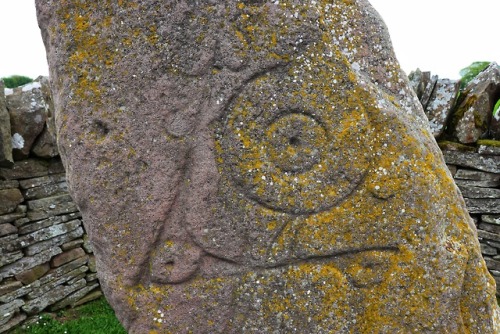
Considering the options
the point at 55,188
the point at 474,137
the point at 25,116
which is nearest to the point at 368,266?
the point at 474,137

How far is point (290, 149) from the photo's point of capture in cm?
207

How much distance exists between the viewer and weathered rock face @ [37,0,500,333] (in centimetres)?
201

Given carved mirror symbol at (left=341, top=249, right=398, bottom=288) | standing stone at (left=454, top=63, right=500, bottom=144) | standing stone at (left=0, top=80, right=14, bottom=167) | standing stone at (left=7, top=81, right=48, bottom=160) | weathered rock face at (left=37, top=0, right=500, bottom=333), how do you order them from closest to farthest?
weathered rock face at (left=37, top=0, right=500, bottom=333) < carved mirror symbol at (left=341, top=249, right=398, bottom=288) < standing stone at (left=0, top=80, right=14, bottom=167) < standing stone at (left=7, top=81, right=48, bottom=160) < standing stone at (left=454, top=63, right=500, bottom=144)

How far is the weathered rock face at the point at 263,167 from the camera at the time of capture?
6.59 feet

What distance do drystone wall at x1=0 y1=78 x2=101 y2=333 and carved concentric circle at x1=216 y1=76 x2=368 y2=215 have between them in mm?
2702

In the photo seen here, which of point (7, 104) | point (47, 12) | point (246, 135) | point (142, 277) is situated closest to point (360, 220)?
point (246, 135)

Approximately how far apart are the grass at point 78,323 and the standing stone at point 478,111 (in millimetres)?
3804

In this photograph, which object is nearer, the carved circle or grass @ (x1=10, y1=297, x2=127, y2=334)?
the carved circle

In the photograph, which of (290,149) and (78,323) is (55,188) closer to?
(78,323)

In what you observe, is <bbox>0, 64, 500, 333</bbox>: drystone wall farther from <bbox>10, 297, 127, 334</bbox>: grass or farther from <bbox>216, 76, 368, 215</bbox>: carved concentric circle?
<bbox>216, 76, 368, 215</bbox>: carved concentric circle

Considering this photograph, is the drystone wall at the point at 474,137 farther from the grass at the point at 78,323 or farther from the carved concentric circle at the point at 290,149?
the grass at the point at 78,323

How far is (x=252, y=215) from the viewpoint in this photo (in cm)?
211

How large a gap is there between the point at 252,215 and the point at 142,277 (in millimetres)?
615

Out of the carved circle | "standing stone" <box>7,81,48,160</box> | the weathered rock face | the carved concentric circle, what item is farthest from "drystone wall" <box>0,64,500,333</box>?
the carved circle
